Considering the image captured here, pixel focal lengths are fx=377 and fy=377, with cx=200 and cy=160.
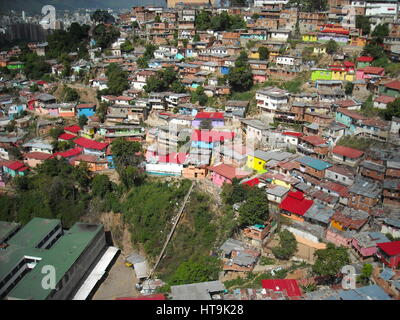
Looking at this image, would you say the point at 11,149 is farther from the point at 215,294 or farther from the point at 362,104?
the point at 362,104

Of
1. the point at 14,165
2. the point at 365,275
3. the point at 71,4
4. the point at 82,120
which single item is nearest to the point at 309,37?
the point at 82,120

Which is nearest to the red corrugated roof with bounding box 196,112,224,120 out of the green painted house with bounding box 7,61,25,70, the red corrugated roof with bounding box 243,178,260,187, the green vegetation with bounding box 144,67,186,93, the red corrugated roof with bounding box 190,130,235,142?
the red corrugated roof with bounding box 190,130,235,142

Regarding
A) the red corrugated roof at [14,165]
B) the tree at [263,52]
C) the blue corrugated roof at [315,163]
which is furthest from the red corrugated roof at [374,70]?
the red corrugated roof at [14,165]

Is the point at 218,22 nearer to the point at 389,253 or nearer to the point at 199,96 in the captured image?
the point at 199,96

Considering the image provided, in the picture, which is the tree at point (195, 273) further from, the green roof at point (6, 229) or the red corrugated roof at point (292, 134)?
the red corrugated roof at point (292, 134)

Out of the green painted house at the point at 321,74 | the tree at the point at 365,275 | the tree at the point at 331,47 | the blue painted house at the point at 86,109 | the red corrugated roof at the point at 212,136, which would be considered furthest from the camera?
the blue painted house at the point at 86,109

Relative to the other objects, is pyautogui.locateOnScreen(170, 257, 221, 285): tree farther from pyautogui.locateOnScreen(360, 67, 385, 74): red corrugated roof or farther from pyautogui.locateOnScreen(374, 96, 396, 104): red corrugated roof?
pyautogui.locateOnScreen(360, 67, 385, 74): red corrugated roof
